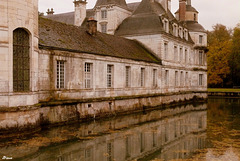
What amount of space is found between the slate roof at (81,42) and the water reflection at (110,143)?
472cm

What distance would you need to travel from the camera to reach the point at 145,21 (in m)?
29.1

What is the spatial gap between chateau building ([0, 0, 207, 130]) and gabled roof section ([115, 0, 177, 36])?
0.10 m

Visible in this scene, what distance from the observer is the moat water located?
970 centimetres

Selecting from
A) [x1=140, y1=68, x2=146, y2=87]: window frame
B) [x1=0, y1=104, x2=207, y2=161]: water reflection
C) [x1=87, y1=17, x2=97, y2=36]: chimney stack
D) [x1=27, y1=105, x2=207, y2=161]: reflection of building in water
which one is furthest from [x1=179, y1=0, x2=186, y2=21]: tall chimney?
[x1=27, y1=105, x2=207, y2=161]: reflection of building in water

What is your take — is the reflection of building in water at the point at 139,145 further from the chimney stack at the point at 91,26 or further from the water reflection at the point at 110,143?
the chimney stack at the point at 91,26

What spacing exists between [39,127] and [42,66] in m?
3.27

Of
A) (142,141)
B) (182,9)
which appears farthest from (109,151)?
(182,9)

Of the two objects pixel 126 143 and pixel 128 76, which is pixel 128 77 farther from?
pixel 126 143

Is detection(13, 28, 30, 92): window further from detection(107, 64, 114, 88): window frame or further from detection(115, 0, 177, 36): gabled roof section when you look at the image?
detection(115, 0, 177, 36): gabled roof section

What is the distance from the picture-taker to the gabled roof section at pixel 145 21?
28.3 m

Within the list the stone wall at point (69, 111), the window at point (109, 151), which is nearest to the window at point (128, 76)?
the stone wall at point (69, 111)

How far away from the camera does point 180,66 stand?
32688 mm

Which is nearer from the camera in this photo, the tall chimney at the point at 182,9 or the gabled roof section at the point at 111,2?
the gabled roof section at the point at 111,2

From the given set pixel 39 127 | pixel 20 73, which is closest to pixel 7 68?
pixel 20 73
